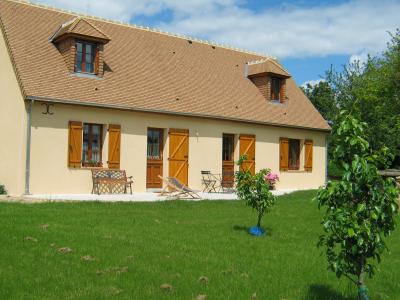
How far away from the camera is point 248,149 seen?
19188mm

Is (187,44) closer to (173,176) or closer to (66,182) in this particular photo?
(173,176)

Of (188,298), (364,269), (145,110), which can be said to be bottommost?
(188,298)

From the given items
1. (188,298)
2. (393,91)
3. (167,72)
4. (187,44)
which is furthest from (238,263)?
(393,91)

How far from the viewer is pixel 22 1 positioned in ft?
56.0

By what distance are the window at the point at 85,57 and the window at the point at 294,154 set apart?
354 inches

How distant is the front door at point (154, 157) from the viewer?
55.7 ft

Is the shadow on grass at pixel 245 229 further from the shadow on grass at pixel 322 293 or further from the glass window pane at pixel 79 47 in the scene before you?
the glass window pane at pixel 79 47

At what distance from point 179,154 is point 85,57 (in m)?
4.47

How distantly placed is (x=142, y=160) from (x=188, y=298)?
11.6 metres

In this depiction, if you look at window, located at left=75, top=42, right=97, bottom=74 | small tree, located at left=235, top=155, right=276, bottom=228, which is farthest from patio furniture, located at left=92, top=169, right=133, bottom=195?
small tree, located at left=235, top=155, right=276, bottom=228

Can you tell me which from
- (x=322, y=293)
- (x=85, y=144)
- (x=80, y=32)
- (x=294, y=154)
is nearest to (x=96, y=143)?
(x=85, y=144)

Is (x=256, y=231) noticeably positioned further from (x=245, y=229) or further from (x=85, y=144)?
(x=85, y=144)

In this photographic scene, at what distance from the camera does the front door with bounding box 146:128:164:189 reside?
16984 mm

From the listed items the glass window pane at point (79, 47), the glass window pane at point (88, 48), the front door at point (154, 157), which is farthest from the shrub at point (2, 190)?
the glass window pane at point (88, 48)
